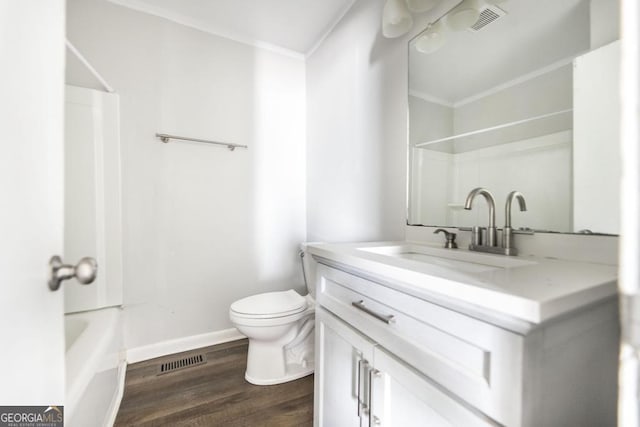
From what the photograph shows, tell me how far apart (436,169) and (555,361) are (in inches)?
38.2

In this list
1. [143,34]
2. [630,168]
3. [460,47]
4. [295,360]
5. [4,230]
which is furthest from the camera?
[143,34]

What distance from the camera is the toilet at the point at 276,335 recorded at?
1.52 m

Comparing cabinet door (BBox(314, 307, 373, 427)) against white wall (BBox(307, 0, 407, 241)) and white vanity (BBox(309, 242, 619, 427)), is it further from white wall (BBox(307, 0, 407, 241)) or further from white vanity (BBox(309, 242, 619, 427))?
white wall (BBox(307, 0, 407, 241))

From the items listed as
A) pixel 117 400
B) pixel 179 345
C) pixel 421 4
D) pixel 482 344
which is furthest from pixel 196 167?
pixel 482 344

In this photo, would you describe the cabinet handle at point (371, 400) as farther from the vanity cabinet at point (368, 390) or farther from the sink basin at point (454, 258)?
the sink basin at point (454, 258)

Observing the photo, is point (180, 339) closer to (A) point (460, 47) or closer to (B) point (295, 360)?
(B) point (295, 360)

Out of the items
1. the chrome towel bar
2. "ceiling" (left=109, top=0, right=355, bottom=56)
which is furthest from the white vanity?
"ceiling" (left=109, top=0, right=355, bottom=56)

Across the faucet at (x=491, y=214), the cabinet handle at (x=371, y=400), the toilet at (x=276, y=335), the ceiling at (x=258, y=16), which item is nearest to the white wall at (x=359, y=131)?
the ceiling at (x=258, y=16)

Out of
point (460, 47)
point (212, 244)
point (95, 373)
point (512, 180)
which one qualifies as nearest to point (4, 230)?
point (95, 373)

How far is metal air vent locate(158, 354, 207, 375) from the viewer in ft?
5.68

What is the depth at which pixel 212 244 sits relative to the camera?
207 centimetres

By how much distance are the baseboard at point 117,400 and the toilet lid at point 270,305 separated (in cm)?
68

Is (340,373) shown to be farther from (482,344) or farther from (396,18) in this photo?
(396,18)

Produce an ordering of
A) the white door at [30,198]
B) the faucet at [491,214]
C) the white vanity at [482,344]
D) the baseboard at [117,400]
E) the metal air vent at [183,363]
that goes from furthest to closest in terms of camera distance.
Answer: the metal air vent at [183,363] → the baseboard at [117,400] → the faucet at [491,214] → the white vanity at [482,344] → the white door at [30,198]
